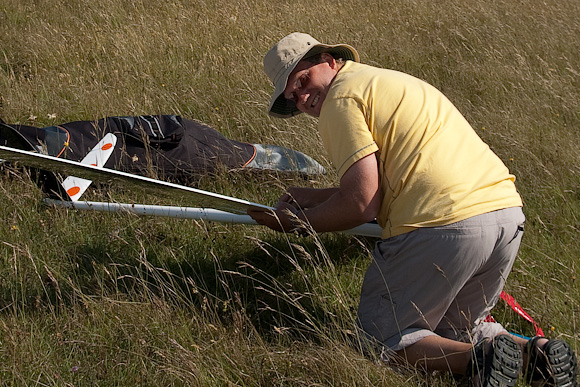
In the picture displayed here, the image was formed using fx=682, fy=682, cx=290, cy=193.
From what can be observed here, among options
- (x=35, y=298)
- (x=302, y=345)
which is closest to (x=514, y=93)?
(x=302, y=345)

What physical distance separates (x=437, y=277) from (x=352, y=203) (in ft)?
1.47

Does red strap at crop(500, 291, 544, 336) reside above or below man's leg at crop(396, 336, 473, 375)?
below

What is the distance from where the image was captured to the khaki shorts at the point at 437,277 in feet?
8.66

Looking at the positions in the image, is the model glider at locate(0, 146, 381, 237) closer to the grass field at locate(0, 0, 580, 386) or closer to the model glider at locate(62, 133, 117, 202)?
the grass field at locate(0, 0, 580, 386)

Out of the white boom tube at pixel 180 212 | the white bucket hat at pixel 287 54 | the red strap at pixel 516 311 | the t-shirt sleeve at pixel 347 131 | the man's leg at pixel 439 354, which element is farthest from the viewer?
the white boom tube at pixel 180 212

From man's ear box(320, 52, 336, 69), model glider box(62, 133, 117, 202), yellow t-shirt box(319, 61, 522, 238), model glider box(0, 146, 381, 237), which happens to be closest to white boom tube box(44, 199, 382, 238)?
model glider box(0, 146, 381, 237)

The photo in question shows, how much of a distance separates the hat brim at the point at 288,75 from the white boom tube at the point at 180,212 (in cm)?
62

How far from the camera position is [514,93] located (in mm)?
5941

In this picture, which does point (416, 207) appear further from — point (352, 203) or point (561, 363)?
point (561, 363)

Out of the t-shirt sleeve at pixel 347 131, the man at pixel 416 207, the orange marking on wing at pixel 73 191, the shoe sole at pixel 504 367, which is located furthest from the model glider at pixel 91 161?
the shoe sole at pixel 504 367

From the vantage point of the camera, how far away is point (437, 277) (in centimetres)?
270

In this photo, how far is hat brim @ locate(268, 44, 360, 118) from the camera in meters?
2.82

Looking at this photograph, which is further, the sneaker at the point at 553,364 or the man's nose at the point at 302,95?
the man's nose at the point at 302,95

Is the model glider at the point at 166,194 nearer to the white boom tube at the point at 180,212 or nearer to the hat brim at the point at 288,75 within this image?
the white boom tube at the point at 180,212
